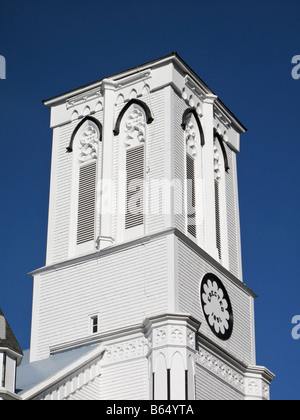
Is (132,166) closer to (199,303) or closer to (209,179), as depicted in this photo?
(209,179)

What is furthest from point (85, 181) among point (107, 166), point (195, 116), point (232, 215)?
point (232, 215)

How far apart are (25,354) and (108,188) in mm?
7856

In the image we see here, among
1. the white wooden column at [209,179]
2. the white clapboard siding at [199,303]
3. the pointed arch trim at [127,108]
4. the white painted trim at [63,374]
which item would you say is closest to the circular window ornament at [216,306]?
the white clapboard siding at [199,303]

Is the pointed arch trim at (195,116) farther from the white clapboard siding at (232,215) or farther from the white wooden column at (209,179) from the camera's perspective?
the white clapboard siding at (232,215)

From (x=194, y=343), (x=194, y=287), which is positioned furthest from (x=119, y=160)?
(x=194, y=343)

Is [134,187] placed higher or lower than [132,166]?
lower

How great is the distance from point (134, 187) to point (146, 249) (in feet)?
11.5

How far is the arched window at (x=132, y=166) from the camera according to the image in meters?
41.1

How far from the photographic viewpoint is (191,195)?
42.2 meters

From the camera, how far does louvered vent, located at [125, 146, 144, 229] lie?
41112 millimetres

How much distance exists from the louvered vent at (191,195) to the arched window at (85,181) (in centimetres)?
385

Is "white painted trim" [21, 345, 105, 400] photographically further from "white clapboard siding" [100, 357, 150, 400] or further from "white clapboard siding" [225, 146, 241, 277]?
"white clapboard siding" [225, 146, 241, 277]

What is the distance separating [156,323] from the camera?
36375 millimetres
